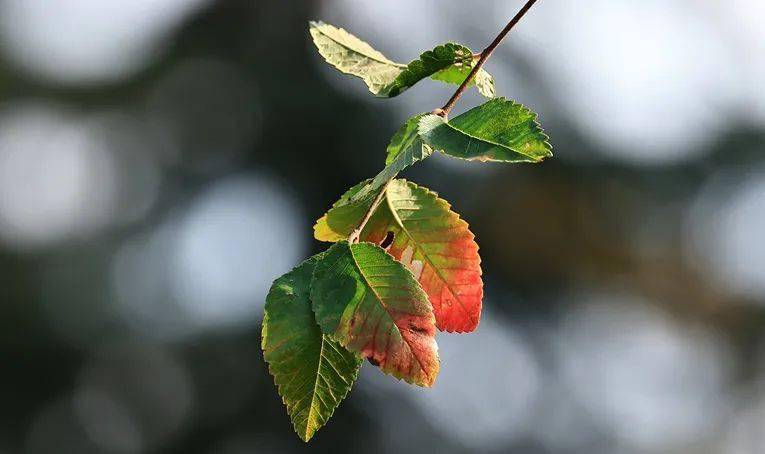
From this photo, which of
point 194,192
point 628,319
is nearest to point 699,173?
point 628,319

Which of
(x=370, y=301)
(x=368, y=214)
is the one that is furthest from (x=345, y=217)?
(x=370, y=301)

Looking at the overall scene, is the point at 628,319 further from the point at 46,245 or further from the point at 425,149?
the point at 425,149

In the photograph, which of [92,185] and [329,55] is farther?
[92,185]

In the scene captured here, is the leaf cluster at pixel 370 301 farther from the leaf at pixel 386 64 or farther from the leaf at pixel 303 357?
the leaf at pixel 386 64

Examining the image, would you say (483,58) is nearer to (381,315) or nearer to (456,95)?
(456,95)

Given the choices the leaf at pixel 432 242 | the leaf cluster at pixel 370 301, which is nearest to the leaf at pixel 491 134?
the leaf cluster at pixel 370 301
